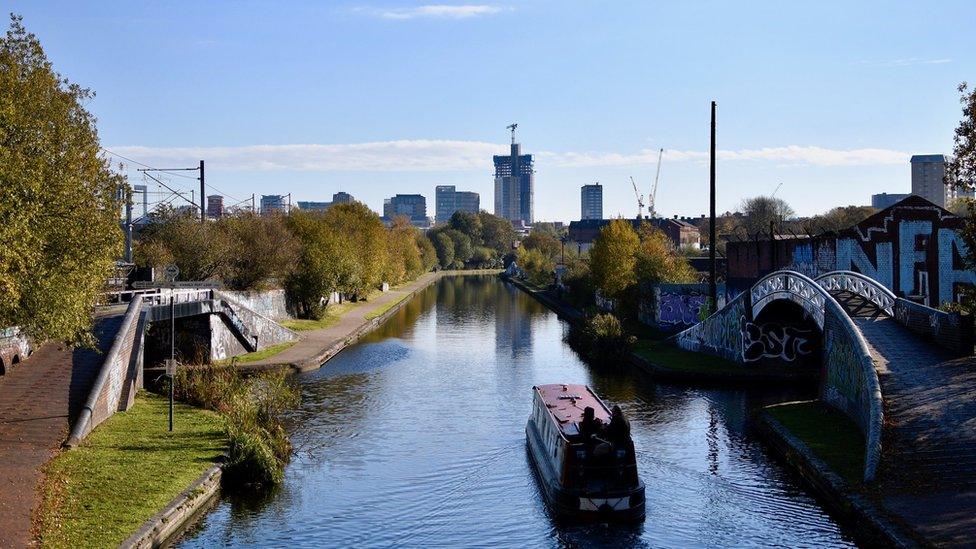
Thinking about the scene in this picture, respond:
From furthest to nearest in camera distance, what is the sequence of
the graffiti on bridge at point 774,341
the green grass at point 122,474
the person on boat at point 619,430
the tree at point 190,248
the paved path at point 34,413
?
1. the tree at point 190,248
2. the graffiti on bridge at point 774,341
3. the person on boat at point 619,430
4. the paved path at point 34,413
5. the green grass at point 122,474

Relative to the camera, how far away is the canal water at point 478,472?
69.2ft

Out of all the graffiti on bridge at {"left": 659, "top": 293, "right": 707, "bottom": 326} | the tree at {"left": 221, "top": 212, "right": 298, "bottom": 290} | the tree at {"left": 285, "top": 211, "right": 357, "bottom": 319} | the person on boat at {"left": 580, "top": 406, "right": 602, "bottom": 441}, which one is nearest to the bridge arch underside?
the graffiti on bridge at {"left": 659, "top": 293, "right": 707, "bottom": 326}

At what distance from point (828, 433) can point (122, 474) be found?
1917 centimetres

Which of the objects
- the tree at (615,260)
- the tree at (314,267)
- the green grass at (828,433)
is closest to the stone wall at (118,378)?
the green grass at (828,433)

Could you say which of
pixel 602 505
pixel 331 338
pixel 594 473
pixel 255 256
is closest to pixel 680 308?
pixel 331 338

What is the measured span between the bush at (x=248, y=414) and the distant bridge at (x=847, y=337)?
47.7 ft

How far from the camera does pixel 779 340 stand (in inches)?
1683

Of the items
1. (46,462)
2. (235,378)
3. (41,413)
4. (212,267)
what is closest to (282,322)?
(212,267)

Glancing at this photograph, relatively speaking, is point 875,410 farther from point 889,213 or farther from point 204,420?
point 889,213

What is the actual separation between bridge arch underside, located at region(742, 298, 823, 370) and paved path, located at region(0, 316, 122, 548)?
85.7 ft

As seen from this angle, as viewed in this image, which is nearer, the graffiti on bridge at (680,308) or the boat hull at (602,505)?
the boat hull at (602,505)

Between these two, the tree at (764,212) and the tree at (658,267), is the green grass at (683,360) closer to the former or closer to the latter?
the tree at (658,267)

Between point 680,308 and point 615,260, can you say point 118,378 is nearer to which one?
point 680,308

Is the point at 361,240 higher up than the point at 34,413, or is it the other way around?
the point at 361,240
